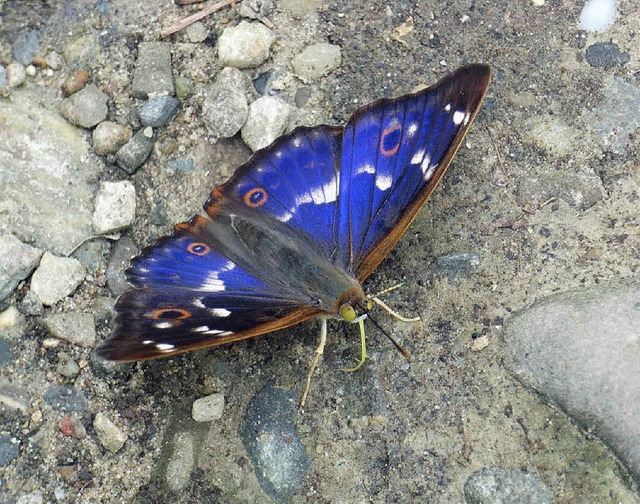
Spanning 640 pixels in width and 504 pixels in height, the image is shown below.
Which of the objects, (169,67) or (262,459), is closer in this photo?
(262,459)

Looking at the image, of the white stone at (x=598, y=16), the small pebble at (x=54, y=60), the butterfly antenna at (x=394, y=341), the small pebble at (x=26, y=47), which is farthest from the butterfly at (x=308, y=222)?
the small pebble at (x=26, y=47)

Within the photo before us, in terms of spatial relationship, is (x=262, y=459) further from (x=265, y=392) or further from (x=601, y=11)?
(x=601, y=11)

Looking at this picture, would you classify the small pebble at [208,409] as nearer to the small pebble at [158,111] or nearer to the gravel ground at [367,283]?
the gravel ground at [367,283]

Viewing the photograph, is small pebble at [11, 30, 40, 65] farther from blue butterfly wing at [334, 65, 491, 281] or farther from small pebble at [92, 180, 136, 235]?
blue butterfly wing at [334, 65, 491, 281]

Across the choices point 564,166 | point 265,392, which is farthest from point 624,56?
point 265,392

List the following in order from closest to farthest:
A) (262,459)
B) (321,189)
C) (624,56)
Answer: (262,459) → (321,189) → (624,56)

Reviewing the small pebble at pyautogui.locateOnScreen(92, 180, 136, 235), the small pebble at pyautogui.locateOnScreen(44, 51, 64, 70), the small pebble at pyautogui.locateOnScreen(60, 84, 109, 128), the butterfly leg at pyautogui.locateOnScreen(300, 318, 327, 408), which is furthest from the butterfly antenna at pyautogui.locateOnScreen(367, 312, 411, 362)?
the small pebble at pyautogui.locateOnScreen(44, 51, 64, 70)
